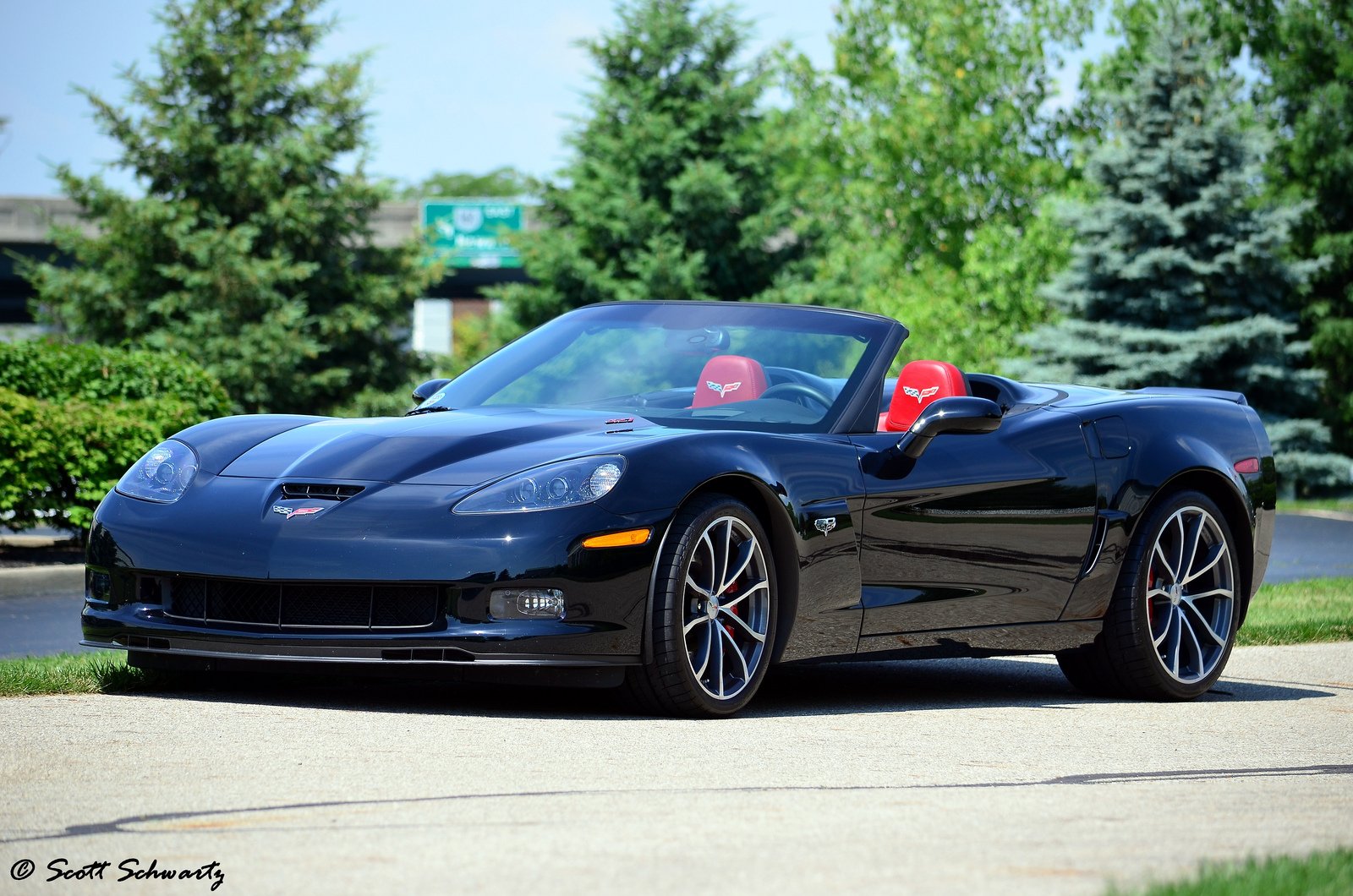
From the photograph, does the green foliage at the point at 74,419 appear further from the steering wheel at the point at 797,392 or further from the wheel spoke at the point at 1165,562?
the wheel spoke at the point at 1165,562

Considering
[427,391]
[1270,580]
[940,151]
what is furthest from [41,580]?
[940,151]

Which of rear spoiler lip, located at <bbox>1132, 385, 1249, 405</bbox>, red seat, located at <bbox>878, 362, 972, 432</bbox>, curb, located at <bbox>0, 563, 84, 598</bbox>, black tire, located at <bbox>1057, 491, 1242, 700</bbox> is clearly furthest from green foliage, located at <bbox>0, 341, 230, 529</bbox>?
black tire, located at <bbox>1057, 491, 1242, 700</bbox>

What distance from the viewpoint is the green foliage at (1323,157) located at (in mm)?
32281

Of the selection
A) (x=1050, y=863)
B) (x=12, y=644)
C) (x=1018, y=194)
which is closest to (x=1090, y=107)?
(x=1018, y=194)

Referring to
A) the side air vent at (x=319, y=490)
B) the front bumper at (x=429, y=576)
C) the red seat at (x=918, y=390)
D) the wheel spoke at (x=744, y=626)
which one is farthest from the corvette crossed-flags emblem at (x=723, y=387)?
the side air vent at (x=319, y=490)

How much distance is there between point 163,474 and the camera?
6434mm

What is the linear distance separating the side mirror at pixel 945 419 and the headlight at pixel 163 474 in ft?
7.83

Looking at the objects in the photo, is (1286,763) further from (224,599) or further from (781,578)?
(224,599)

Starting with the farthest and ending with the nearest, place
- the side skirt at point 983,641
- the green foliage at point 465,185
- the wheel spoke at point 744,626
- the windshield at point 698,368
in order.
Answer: the green foliage at point 465,185 < the windshield at point 698,368 < the side skirt at point 983,641 < the wheel spoke at point 744,626

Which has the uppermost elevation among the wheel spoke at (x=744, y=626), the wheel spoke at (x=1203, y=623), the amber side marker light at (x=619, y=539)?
the amber side marker light at (x=619, y=539)

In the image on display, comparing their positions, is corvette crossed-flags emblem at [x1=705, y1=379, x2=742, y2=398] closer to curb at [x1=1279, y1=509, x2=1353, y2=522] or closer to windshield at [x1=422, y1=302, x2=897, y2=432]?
windshield at [x1=422, y1=302, x2=897, y2=432]

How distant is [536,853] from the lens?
12.3ft

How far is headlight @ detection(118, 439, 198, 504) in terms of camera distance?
631 centimetres

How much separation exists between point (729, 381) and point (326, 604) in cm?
181
